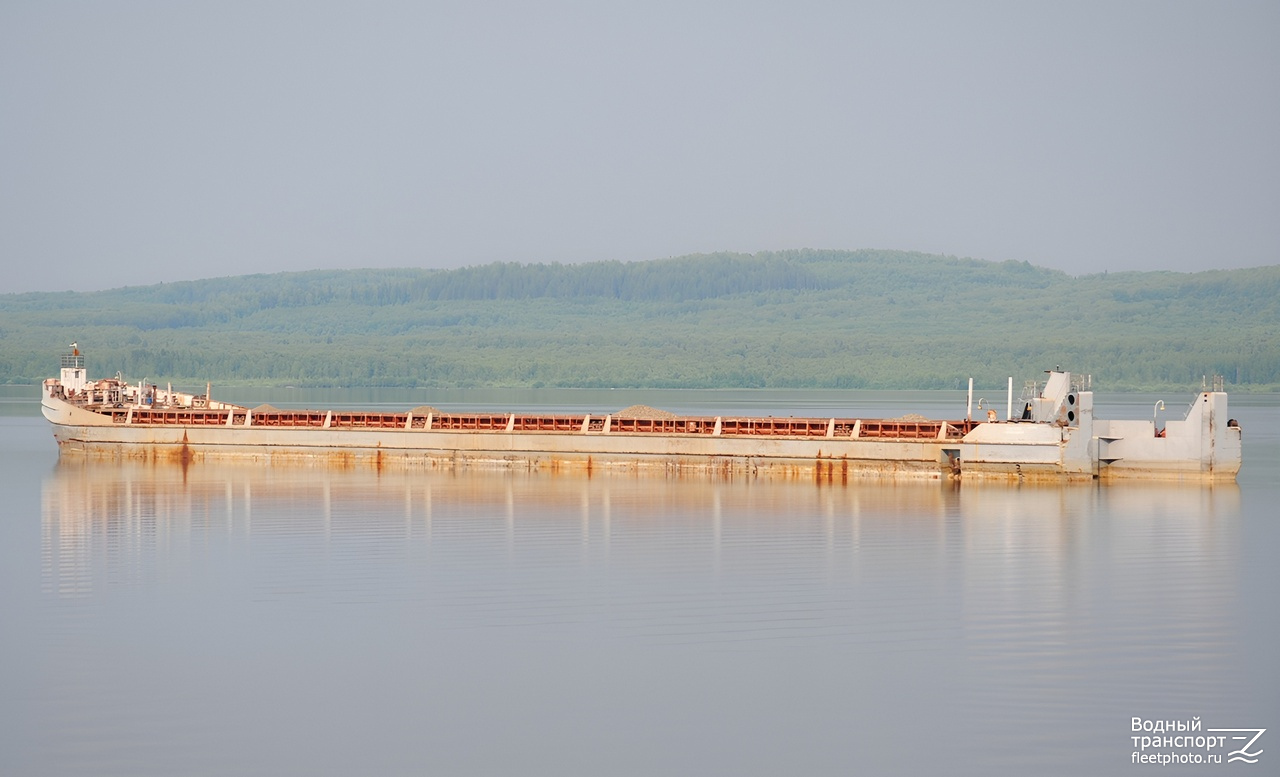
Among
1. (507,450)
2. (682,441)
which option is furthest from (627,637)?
(507,450)

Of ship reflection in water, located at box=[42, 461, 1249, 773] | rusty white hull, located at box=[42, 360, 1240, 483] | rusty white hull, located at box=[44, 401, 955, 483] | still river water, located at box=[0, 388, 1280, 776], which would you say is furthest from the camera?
rusty white hull, located at box=[44, 401, 955, 483]

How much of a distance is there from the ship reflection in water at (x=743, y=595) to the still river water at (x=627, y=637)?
8cm

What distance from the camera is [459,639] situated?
64.6 feet

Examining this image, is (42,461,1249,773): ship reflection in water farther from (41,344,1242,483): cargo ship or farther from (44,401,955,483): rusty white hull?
(44,401,955,483): rusty white hull

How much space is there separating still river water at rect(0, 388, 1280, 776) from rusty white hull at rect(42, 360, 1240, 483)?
4262mm

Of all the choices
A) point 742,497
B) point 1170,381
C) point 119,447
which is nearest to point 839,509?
point 742,497

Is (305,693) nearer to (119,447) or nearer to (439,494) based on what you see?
(439,494)

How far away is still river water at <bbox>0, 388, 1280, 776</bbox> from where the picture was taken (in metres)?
15.0

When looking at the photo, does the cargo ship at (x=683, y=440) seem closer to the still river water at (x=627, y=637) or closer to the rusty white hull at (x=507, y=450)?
the rusty white hull at (x=507, y=450)

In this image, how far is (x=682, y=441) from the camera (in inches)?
1734

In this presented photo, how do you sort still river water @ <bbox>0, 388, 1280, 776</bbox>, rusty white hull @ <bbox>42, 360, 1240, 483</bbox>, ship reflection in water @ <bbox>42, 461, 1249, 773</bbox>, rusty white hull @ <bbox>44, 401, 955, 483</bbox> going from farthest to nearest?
1. rusty white hull @ <bbox>44, 401, 955, 483</bbox>
2. rusty white hull @ <bbox>42, 360, 1240, 483</bbox>
3. ship reflection in water @ <bbox>42, 461, 1249, 773</bbox>
4. still river water @ <bbox>0, 388, 1280, 776</bbox>

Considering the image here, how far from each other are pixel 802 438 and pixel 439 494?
1069 cm

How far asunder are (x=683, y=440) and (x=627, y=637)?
2420 centimetres

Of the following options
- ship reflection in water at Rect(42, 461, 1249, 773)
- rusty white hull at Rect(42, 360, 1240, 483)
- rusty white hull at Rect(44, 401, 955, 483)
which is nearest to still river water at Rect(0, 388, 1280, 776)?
ship reflection in water at Rect(42, 461, 1249, 773)
